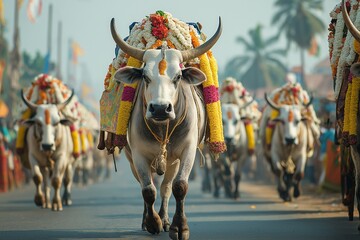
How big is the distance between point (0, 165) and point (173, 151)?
46.8ft

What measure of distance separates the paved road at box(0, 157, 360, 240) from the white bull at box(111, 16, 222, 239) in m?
0.62

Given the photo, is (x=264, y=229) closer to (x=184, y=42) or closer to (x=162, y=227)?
(x=162, y=227)

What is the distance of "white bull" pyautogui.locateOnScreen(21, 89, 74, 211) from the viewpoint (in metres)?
16.5

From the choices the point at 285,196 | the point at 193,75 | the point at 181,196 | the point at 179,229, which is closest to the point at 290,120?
the point at 285,196

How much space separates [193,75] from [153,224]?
1.74 metres

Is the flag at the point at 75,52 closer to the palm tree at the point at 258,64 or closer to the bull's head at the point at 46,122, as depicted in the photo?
the palm tree at the point at 258,64

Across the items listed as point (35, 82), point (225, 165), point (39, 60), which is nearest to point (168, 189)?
point (35, 82)

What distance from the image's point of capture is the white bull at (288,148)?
1961cm

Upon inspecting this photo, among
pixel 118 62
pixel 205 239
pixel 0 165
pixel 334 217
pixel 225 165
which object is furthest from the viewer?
pixel 0 165

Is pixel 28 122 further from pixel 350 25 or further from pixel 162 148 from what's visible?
pixel 350 25

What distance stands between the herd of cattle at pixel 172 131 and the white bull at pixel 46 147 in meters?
0.02

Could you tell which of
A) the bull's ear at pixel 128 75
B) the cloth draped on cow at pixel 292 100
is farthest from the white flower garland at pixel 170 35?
the cloth draped on cow at pixel 292 100

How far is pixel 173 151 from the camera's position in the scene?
36.7 feet

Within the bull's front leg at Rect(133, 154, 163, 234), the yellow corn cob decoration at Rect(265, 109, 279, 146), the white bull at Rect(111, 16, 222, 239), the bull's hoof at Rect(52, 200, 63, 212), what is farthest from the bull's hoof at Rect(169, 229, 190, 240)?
the yellow corn cob decoration at Rect(265, 109, 279, 146)
